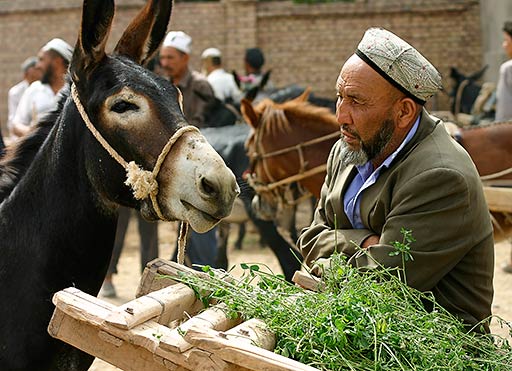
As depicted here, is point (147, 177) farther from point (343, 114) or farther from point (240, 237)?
point (240, 237)

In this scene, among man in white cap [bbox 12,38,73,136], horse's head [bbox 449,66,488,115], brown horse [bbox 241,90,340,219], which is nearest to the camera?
brown horse [bbox 241,90,340,219]

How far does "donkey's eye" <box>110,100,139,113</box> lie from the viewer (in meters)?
2.81

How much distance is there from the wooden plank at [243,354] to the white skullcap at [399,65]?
1.16 m

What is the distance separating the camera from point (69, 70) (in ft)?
9.75

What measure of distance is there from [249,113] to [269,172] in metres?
0.56

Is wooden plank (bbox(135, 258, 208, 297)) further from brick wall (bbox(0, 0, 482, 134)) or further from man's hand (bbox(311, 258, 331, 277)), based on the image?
brick wall (bbox(0, 0, 482, 134))

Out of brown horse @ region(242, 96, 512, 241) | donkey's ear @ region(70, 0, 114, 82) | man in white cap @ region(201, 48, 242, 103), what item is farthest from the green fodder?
man in white cap @ region(201, 48, 242, 103)

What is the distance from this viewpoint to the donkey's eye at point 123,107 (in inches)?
111

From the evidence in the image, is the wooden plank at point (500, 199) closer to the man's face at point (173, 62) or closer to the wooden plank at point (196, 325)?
the man's face at point (173, 62)

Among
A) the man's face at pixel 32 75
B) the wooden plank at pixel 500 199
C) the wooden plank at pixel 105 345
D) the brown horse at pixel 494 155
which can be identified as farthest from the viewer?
the man's face at pixel 32 75

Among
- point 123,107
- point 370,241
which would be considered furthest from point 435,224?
point 123,107

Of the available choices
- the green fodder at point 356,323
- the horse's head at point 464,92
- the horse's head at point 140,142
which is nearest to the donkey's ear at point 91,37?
the horse's head at point 140,142

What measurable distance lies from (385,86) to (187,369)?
1211 millimetres

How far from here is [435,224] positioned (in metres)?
2.56
